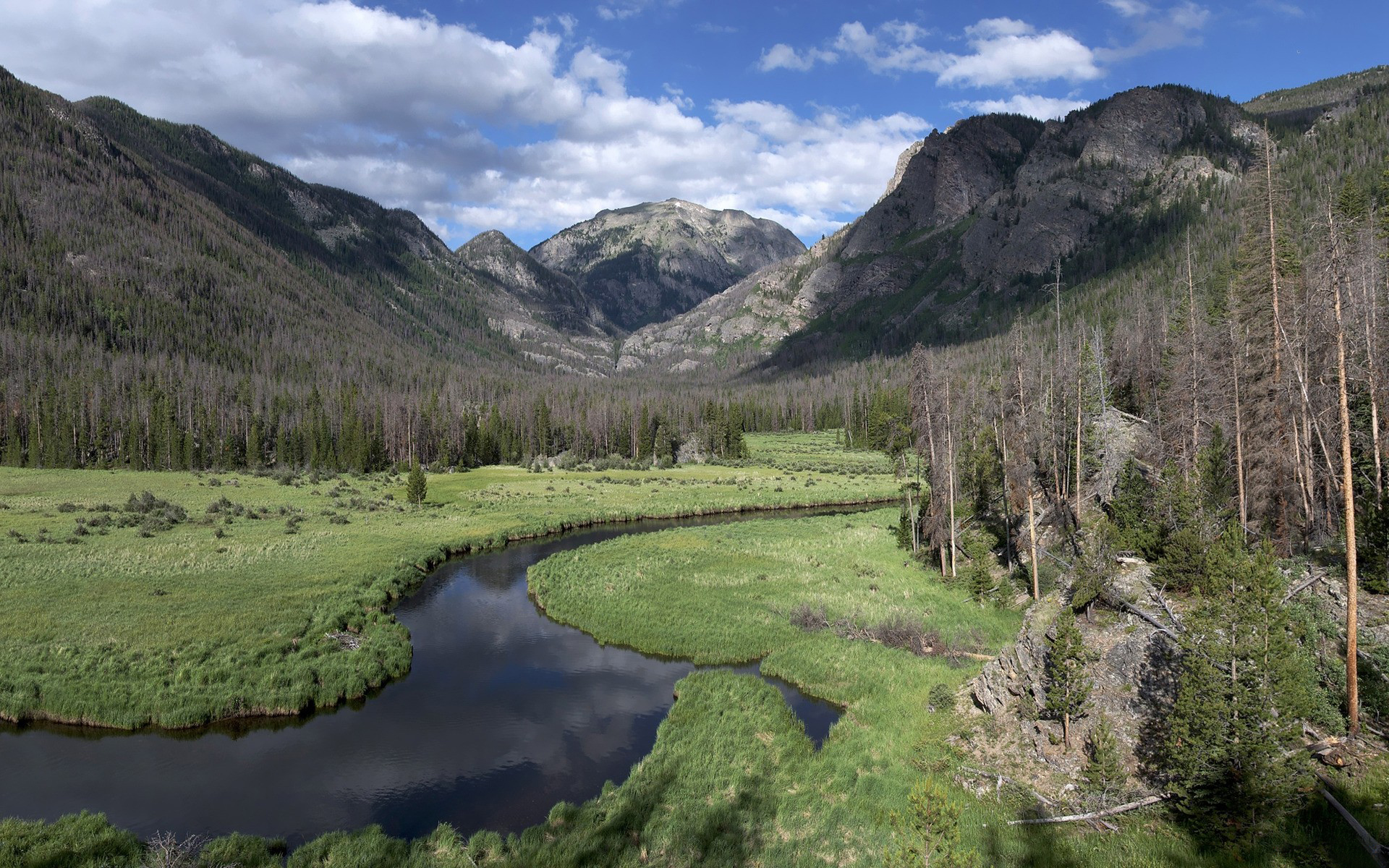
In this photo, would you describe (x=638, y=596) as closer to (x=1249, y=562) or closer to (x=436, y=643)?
(x=436, y=643)

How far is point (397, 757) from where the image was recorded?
20.7 m

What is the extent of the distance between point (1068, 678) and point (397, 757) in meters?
20.0

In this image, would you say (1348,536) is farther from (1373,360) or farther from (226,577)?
(226,577)

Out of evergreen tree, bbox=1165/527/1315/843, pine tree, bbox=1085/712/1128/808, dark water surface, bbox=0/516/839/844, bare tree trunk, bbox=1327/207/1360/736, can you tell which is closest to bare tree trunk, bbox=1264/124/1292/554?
bare tree trunk, bbox=1327/207/1360/736

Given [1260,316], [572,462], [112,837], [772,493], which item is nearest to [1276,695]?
[1260,316]

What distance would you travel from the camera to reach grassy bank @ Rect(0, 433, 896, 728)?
913 inches

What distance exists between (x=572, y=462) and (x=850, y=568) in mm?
83119

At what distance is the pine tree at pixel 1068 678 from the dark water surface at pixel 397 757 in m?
8.08

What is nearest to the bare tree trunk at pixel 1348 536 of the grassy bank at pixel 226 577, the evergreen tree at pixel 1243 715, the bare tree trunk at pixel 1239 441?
the evergreen tree at pixel 1243 715

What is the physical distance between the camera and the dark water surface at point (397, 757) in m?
17.4

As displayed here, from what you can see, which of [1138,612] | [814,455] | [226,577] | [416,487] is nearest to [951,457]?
[1138,612]

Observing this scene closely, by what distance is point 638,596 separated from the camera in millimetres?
37281

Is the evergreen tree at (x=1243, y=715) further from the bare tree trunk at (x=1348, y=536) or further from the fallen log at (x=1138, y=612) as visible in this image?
the fallen log at (x=1138, y=612)

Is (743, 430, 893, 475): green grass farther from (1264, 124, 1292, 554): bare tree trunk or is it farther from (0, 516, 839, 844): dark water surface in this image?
(0, 516, 839, 844): dark water surface
